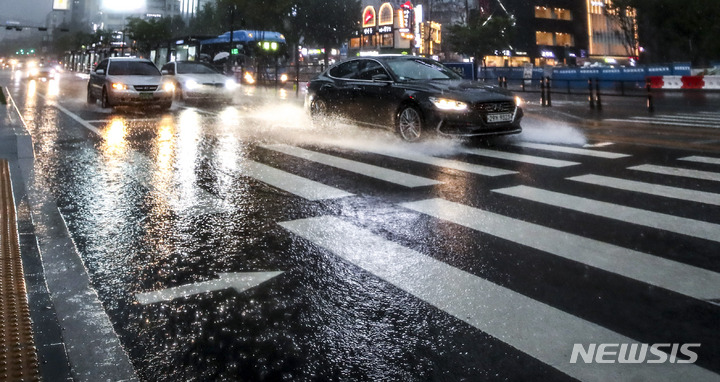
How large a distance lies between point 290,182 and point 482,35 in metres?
66.0

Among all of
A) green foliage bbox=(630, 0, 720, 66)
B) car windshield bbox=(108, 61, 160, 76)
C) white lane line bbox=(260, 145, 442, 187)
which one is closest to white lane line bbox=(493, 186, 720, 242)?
white lane line bbox=(260, 145, 442, 187)

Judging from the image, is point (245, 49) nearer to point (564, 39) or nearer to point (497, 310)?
point (564, 39)

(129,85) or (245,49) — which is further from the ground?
(245,49)

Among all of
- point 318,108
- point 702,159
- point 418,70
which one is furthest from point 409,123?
point 702,159

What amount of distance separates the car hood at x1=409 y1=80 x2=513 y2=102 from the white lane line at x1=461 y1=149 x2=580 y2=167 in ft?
2.75

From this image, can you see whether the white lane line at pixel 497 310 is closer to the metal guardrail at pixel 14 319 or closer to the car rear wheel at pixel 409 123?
the metal guardrail at pixel 14 319

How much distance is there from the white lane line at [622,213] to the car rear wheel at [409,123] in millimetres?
3720

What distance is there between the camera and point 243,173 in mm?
7406

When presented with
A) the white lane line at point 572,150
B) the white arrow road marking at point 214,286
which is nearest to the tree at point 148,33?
the white lane line at point 572,150

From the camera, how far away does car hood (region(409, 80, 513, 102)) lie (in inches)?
376

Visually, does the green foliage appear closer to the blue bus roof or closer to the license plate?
the blue bus roof

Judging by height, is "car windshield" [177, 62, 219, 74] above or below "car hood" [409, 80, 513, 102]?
above

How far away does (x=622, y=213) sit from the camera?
5.35 m

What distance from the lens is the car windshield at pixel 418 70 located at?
10672 millimetres
